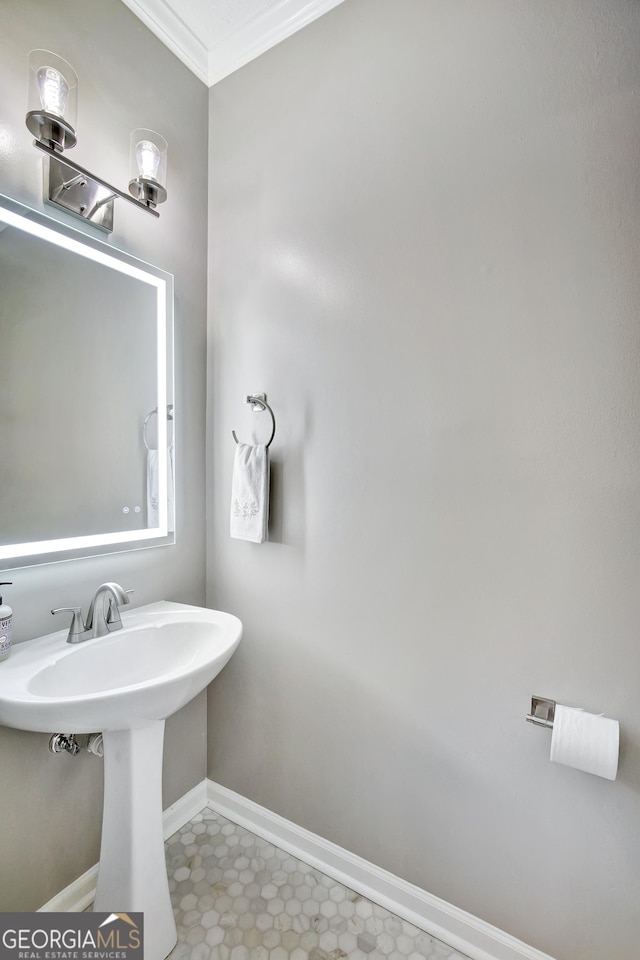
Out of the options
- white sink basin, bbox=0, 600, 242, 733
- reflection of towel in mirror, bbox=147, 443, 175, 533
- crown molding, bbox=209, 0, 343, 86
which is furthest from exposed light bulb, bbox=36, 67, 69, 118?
white sink basin, bbox=0, 600, 242, 733

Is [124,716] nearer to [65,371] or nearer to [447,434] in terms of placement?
[65,371]

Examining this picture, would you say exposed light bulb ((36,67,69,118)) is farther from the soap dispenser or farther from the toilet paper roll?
the toilet paper roll

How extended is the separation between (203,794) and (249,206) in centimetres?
219

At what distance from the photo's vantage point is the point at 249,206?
154 centimetres

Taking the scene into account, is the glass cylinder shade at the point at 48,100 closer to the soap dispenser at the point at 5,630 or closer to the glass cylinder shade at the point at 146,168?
the glass cylinder shade at the point at 146,168

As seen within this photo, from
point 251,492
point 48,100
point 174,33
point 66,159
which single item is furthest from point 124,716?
point 174,33

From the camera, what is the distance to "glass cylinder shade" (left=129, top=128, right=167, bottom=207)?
4.24 feet

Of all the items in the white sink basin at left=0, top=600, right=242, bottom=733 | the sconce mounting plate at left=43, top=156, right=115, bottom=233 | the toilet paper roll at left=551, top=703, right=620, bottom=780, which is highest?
the sconce mounting plate at left=43, top=156, right=115, bottom=233

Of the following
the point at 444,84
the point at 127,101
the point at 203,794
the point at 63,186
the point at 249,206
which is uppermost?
the point at 127,101

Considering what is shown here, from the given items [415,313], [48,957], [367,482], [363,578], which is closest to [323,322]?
[415,313]

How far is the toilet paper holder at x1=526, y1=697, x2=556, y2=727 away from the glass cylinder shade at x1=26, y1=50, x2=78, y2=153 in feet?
5.79

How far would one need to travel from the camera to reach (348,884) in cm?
135

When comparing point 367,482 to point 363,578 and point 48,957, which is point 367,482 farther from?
point 48,957

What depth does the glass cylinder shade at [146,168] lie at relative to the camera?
1291 millimetres
